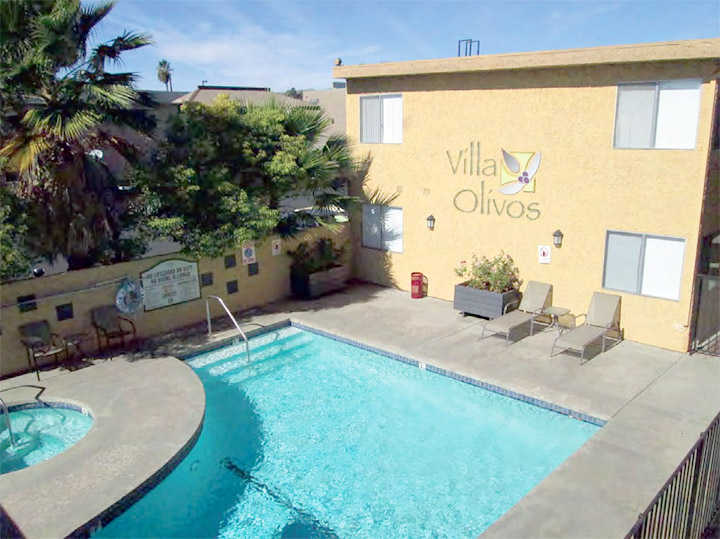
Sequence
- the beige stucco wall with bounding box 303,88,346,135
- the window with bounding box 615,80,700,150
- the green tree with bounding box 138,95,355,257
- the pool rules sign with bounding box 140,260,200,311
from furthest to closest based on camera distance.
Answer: the beige stucco wall with bounding box 303,88,346,135, the pool rules sign with bounding box 140,260,200,311, the green tree with bounding box 138,95,355,257, the window with bounding box 615,80,700,150

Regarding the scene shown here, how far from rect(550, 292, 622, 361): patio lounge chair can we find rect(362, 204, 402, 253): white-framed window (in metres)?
5.91

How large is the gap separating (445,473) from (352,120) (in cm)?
1121

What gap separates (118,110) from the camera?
420 inches

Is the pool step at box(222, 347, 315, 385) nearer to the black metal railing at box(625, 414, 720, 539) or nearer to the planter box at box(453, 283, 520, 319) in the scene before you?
the planter box at box(453, 283, 520, 319)

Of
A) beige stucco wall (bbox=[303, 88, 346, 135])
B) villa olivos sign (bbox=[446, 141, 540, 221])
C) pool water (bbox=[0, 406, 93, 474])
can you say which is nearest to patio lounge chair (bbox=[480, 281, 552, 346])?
villa olivos sign (bbox=[446, 141, 540, 221])

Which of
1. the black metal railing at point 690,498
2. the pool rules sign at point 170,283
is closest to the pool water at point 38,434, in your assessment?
the pool rules sign at point 170,283

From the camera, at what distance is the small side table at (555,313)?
12203mm

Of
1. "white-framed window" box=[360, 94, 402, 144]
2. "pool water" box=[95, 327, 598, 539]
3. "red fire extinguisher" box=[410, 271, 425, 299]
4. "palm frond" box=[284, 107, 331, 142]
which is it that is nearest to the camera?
"pool water" box=[95, 327, 598, 539]

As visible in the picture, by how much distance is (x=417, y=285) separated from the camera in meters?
15.3

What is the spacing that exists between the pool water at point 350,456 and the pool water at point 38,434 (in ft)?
6.84

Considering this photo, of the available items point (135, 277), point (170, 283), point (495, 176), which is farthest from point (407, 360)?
point (135, 277)

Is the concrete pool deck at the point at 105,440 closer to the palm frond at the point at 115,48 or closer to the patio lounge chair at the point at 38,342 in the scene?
the patio lounge chair at the point at 38,342

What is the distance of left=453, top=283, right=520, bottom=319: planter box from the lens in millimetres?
13016

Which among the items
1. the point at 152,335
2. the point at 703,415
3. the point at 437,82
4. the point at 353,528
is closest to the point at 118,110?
the point at 152,335
